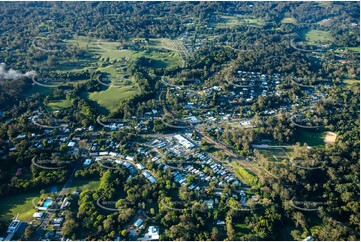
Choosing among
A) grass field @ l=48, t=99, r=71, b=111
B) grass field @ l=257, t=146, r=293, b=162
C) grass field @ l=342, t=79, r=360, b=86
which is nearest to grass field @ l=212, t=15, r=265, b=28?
grass field @ l=342, t=79, r=360, b=86

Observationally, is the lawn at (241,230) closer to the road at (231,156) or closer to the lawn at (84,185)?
the road at (231,156)

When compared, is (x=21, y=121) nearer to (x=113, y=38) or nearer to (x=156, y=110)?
(x=156, y=110)

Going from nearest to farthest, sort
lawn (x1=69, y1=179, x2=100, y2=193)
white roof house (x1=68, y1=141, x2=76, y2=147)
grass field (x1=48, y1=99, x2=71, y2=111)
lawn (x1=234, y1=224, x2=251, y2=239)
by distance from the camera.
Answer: lawn (x1=234, y1=224, x2=251, y2=239), lawn (x1=69, y1=179, x2=100, y2=193), white roof house (x1=68, y1=141, x2=76, y2=147), grass field (x1=48, y1=99, x2=71, y2=111)

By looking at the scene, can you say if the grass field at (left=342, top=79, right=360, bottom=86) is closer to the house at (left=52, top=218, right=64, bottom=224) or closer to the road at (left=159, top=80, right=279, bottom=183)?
the road at (left=159, top=80, right=279, bottom=183)

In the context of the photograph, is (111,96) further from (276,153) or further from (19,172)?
(276,153)

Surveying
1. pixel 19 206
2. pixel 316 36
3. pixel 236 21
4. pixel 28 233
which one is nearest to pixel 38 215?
pixel 28 233
